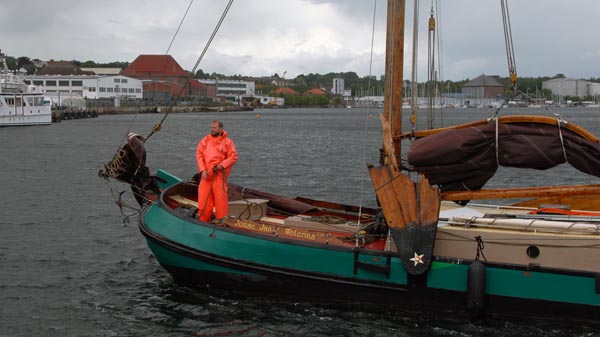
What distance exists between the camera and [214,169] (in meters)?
12.9

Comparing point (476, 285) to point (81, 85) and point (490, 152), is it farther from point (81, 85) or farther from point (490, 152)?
point (81, 85)

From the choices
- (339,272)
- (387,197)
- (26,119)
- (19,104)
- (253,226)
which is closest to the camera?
(387,197)

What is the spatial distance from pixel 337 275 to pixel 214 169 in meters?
2.88

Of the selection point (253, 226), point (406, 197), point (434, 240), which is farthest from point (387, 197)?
point (253, 226)

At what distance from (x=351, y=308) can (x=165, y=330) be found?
3.10m

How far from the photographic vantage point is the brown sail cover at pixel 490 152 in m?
11.0

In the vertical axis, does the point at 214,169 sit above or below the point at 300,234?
above

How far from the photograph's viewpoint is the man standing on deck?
42.4 feet

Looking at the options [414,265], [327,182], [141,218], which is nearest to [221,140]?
[141,218]

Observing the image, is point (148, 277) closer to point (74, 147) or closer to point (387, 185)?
point (387, 185)

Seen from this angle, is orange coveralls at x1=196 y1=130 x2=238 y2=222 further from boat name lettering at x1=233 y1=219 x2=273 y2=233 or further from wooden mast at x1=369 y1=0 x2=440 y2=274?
wooden mast at x1=369 y1=0 x2=440 y2=274

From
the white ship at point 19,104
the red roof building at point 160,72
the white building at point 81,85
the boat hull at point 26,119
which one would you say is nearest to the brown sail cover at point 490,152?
the white ship at point 19,104

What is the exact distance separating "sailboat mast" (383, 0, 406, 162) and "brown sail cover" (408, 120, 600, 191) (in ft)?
3.92

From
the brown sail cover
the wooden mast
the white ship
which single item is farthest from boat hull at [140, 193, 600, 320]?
the white ship
